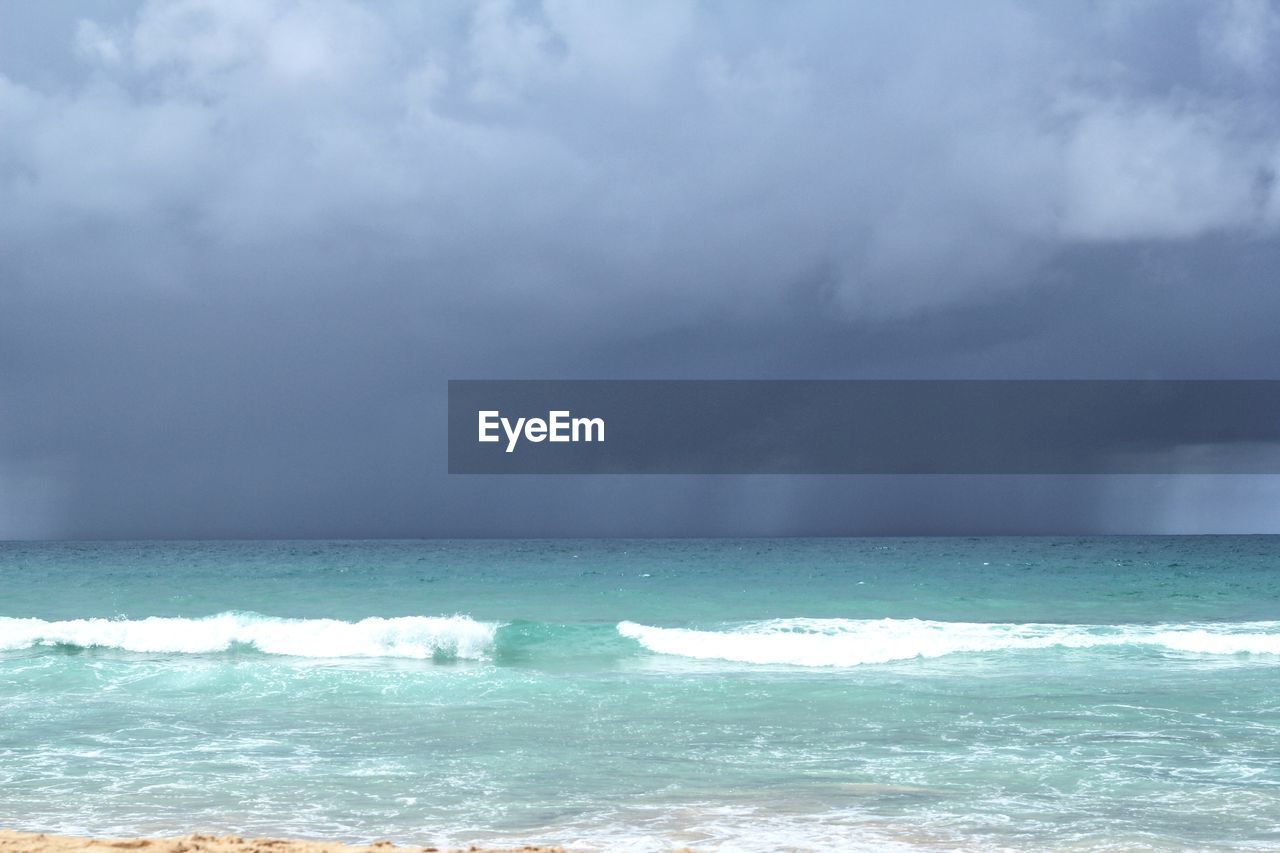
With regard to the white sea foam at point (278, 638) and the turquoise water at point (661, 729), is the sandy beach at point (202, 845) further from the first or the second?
the white sea foam at point (278, 638)

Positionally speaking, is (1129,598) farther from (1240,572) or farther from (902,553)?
(902,553)

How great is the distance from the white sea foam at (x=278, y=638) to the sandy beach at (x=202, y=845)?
11.9 meters

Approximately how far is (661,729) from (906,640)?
382 inches

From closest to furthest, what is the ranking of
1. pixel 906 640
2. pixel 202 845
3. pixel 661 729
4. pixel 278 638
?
pixel 202 845
pixel 661 729
pixel 906 640
pixel 278 638

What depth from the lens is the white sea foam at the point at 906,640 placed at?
18859 mm

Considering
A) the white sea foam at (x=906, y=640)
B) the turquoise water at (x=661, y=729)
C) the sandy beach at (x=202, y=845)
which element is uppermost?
the sandy beach at (x=202, y=845)

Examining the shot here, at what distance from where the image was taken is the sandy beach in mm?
6891

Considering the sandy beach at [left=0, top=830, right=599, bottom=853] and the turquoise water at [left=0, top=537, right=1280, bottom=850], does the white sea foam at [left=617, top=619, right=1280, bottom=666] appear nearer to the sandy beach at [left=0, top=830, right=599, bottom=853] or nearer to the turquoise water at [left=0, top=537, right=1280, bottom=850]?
the turquoise water at [left=0, top=537, right=1280, bottom=850]

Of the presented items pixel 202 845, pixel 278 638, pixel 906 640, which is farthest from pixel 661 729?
pixel 278 638

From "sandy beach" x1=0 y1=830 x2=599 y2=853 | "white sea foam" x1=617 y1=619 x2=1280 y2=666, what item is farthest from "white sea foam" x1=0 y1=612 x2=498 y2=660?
"sandy beach" x1=0 y1=830 x2=599 y2=853

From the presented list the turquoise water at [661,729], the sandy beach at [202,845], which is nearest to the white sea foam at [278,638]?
the turquoise water at [661,729]

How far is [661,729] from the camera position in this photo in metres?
11.9

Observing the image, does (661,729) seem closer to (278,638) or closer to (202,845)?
(202,845)

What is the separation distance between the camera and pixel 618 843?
24.7 ft
